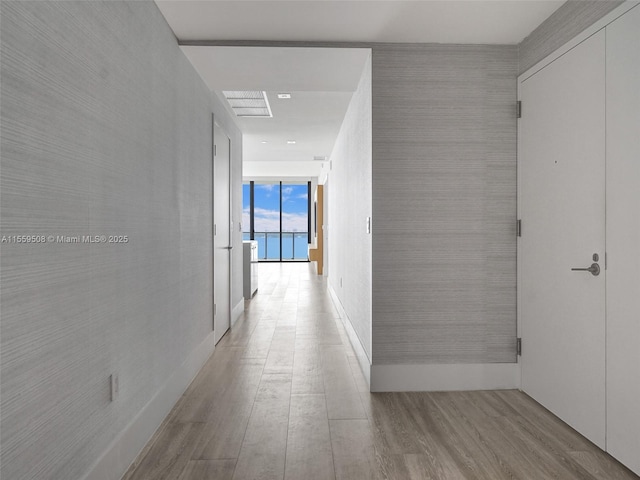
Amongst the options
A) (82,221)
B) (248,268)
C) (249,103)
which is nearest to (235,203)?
(249,103)

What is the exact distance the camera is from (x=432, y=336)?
3043 millimetres

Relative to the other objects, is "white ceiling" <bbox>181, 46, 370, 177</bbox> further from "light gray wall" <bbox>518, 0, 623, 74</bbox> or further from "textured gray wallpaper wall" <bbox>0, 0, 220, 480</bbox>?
"light gray wall" <bbox>518, 0, 623, 74</bbox>

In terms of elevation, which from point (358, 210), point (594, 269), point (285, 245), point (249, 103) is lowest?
point (285, 245)

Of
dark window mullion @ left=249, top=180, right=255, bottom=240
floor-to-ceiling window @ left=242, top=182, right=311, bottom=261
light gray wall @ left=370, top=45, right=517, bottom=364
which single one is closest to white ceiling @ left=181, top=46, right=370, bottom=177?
light gray wall @ left=370, top=45, right=517, bottom=364

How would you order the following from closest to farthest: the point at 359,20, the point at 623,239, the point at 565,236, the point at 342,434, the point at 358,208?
the point at 623,239
the point at 342,434
the point at 565,236
the point at 359,20
the point at 358,208

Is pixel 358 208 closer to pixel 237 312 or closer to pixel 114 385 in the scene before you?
pixel 237 312

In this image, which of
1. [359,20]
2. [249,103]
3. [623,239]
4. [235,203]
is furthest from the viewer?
[235,203]

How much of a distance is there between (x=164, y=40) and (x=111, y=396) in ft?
6.55

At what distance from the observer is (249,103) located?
4535 millimetres

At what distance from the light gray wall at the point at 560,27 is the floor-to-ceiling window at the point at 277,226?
37.3ft

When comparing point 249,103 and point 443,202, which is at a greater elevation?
point 249,103

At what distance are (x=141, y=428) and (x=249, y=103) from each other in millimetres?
3310

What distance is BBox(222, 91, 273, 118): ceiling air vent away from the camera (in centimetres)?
423

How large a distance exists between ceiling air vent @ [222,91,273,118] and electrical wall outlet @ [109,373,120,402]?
9.83 ft
